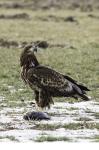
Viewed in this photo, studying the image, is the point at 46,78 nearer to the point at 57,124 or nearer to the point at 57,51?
the point at 57,124

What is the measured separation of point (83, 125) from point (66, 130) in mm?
438

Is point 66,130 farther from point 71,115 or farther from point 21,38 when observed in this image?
point 21,38

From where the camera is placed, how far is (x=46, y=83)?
11578 mm

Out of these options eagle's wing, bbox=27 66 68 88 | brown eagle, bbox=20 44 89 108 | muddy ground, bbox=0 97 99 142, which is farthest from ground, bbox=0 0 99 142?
eagle's wing, bbox=27 66 68 88

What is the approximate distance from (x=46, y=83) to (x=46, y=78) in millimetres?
82

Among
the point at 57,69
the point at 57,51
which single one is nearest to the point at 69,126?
the point at 57,69

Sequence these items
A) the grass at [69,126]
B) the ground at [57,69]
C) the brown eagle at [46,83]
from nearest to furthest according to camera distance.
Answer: the ground at [57,69] → the grass at [69,126] → the brown eagle at [46,83]

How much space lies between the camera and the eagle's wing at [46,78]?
11.5 meters

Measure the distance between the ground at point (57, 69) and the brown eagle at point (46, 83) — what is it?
38cm

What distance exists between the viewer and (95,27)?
3450 centimetres

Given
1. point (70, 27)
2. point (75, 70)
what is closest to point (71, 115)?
point (75, 70)

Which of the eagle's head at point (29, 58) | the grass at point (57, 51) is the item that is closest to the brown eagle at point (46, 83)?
the eagle's head at point (29, 58)

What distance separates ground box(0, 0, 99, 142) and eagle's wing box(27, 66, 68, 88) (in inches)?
22.5

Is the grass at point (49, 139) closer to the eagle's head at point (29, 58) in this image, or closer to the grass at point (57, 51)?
the eagle's head at point (29, 58)
